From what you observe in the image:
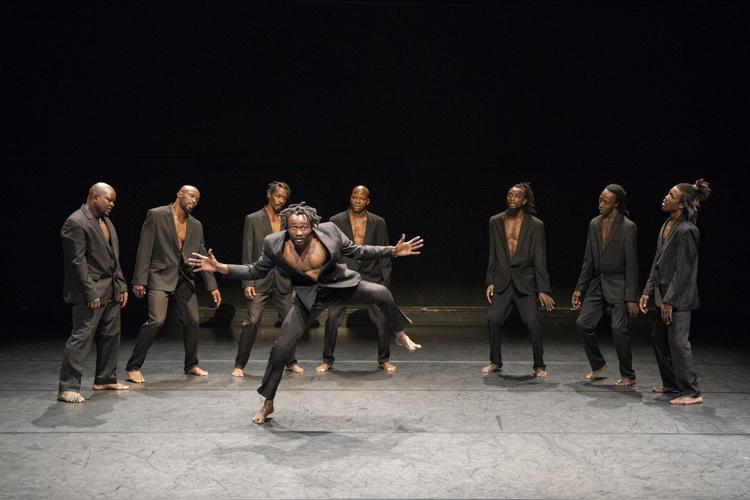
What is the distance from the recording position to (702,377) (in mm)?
6570

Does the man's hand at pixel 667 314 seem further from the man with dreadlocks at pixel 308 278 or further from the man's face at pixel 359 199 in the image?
the man's face at pixel 359 199

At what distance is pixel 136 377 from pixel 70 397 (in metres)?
0.76

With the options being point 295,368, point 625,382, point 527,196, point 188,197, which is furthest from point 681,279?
point 188,197

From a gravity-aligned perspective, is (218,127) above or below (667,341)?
above

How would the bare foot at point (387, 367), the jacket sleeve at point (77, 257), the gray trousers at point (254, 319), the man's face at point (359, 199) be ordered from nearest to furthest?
the jacket sleeve at point (77, 257), the gray trousers at point (254, 319), the bare foot at point (387, 367), the man's face at point (359, 199)

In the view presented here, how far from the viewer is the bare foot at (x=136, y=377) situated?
6.30 meters

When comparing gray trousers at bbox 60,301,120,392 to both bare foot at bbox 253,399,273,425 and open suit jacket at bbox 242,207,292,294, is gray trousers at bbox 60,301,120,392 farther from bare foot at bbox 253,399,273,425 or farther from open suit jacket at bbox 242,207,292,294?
bare foot at bbox 253,399,273,425

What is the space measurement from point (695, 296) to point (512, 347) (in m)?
2.71

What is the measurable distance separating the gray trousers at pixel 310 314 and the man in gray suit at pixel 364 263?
1696 mm

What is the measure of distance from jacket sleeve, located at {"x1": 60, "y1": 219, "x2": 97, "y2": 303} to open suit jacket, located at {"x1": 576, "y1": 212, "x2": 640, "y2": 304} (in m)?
3.86

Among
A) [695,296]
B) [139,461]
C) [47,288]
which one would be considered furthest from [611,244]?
[47,288]

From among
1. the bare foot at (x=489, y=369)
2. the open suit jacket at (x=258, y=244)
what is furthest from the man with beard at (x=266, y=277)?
the bare foot at (x=489, y=369)

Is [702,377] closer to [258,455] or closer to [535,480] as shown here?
[535,480]

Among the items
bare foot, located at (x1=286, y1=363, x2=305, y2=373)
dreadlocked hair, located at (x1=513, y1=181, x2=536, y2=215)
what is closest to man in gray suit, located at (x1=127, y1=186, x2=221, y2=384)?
bare foot, located at (x1=286, y1=363, x2=305, y2=373)
